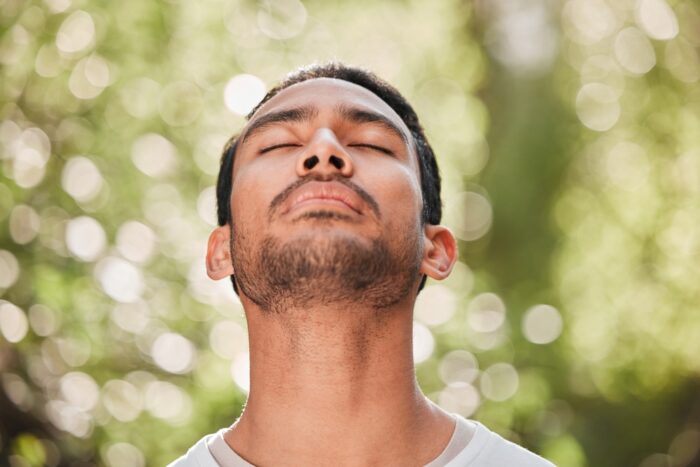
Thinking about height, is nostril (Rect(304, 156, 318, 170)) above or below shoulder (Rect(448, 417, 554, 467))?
above

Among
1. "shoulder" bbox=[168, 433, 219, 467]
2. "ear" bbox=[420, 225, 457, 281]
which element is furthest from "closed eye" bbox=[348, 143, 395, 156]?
"shoulder" bbox=[168, 433, 219, 467]

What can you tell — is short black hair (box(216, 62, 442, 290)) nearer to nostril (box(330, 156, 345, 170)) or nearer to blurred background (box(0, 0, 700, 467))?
nostril (box(330, 156, 345, 170))

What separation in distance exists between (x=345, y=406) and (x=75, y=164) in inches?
100

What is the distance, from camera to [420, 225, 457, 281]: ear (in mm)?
2533

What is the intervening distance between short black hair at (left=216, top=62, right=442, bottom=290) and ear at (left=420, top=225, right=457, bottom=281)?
102mm

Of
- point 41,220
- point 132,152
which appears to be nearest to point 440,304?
point 132,152

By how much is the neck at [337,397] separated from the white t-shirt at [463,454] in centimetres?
3

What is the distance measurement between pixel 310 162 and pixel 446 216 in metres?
4.32

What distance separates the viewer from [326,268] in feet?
7.18

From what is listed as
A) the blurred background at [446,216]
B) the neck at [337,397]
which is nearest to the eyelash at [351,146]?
the neck at [337,397]

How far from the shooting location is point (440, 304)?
5.63 m

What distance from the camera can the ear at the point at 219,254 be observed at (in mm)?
2602

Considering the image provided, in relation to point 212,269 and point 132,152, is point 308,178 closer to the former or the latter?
point 212,269

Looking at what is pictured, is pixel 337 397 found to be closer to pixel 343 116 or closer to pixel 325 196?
pixel 325 196
